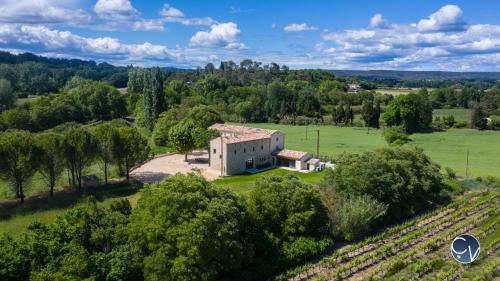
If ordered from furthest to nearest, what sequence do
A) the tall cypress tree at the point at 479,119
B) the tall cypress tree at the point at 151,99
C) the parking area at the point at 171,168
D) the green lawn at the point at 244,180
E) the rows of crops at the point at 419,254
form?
the tall cypress tree at the point at 479,119
the tall cypress tree at the point at 151,99
the parking area at the point at 171,168
the green lawn at the point at 244,180
the rows of crops at the point at 419,254

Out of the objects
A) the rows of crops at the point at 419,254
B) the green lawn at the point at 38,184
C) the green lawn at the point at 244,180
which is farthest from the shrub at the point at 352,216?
the green lawn at the point at 38,184

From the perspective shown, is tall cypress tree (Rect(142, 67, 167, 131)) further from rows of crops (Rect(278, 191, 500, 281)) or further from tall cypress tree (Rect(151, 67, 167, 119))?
rows of crops (Rect(278, 191, 500, 281))

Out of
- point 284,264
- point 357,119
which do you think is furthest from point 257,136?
point 357,119

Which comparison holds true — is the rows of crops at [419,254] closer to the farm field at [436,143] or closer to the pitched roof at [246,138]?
the farm field at [436,143]

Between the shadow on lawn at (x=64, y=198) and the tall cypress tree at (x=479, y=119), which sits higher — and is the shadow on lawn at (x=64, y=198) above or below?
below

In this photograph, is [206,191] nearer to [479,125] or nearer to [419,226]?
[419,226]

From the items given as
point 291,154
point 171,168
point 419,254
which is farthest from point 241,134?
point 419,254
